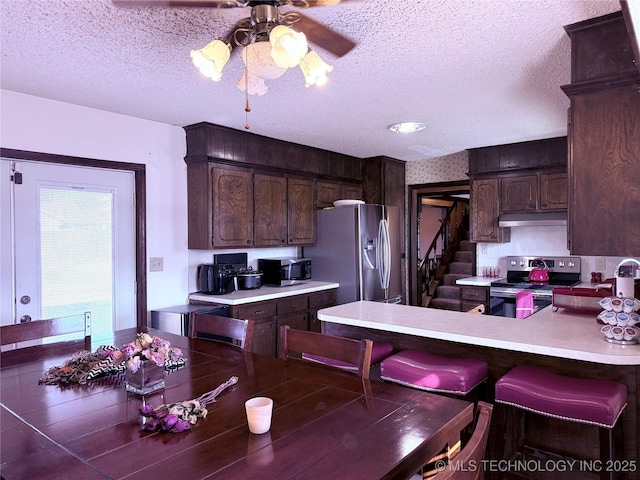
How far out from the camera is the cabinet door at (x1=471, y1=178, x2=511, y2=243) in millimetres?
4809

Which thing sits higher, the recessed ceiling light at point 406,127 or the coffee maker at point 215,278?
the recessed ceiling light at point 406,127

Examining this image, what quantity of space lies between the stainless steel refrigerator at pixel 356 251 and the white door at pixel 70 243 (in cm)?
211

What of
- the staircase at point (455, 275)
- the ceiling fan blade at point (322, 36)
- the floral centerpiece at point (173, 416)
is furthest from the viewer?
the staircase at point (455, 275)

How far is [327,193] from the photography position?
5.08m

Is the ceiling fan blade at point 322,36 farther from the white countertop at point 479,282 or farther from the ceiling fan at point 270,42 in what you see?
the white countertop at point 479,282

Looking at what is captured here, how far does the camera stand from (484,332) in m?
2.11

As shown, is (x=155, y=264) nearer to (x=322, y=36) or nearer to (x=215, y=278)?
(x=215, y=278)

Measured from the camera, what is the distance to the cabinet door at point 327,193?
4.98 meters

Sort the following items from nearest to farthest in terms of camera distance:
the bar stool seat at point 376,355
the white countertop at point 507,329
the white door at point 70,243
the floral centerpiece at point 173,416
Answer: the floral centerpiece at point 173,416 → the white countertop at point 507,329 → the bar stool seat at point 376,355 → the white door at point 70,243

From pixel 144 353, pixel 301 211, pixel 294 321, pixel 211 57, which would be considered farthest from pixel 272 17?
pixel 301 211

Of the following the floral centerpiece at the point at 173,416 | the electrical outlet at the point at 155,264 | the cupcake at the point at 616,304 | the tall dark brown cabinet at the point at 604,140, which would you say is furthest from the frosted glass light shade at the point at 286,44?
the electrical outlet at the point at 155,264

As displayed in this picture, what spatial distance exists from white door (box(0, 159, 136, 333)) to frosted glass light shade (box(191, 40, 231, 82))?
2068mm

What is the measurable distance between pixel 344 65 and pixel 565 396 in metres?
1.99

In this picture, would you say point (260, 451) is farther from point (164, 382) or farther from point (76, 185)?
point (76, 185)
